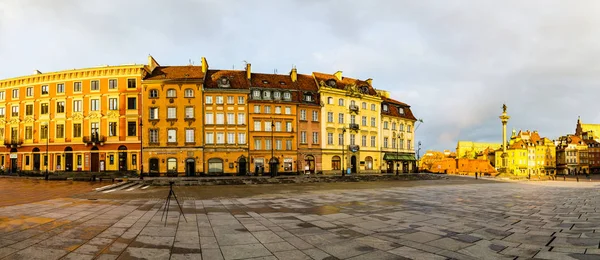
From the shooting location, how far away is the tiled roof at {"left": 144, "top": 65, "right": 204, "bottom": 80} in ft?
154

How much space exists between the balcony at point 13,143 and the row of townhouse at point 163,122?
197 millimetres

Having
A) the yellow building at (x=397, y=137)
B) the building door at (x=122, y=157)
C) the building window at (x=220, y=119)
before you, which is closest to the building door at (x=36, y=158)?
the building door at (x=122, y=157)

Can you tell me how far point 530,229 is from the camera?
10.1 m

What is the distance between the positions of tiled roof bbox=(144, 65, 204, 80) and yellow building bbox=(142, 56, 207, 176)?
0.56 feet

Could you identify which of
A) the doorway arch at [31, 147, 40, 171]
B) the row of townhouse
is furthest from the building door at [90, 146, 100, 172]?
the doorway arch at [31, 147, 40, 171]

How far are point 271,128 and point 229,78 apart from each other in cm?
1063

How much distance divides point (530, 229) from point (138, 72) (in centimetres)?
4955

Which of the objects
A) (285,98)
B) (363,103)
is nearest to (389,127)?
(363,103)

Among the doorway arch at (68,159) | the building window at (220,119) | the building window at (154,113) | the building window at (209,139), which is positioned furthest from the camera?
the building window at (220,119)

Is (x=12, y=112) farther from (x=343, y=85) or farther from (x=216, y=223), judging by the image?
(x=216, y=223)

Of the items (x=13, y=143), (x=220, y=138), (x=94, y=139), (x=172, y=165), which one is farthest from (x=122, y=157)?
(x=13, y=143)

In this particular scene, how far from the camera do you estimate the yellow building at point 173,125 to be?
45.8 meters

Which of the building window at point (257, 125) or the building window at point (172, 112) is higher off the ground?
the building window at point (172, 112)

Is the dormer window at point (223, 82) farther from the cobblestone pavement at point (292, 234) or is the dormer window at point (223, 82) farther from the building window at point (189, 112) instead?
the cobblestone pavement at point (292, 234)
